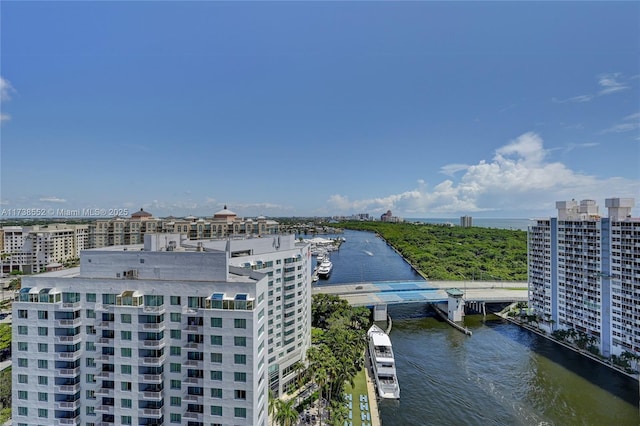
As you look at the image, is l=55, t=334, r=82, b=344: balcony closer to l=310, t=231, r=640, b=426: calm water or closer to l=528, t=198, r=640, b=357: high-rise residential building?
l=310, t=231, r=640, b=426: calm water

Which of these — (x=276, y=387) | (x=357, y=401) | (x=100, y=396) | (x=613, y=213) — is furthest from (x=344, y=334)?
(x=613, y=213)

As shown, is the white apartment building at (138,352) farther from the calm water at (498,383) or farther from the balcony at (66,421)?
the calm water at (498,383)

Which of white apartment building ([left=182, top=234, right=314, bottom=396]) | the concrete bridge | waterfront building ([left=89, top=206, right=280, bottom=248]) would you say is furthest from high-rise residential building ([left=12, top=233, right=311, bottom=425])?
waterfront building ([left=89, top=206, right=280, bottom=248])

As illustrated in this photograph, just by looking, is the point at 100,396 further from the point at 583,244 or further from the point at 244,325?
the point at 583,244

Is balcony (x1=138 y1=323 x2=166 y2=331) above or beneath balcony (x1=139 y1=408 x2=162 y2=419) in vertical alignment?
above

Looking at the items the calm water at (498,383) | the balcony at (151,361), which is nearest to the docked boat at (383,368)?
the calm water at (498,383)

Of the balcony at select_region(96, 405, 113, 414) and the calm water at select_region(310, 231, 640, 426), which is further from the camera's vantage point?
the calm water at select_region(310, 231, 640, 426)
